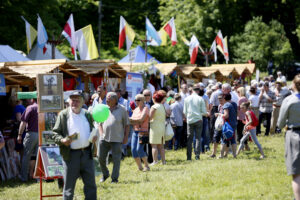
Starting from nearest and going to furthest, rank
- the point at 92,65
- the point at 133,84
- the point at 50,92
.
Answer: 1. the point at 50,92
2. the point at 92,65
3. the point at 133,84

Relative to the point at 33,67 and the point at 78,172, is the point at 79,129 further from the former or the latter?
the point at 33,67

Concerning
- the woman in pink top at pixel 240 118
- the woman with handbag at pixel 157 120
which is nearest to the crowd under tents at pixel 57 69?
the woman with handbag at pixel 157 120

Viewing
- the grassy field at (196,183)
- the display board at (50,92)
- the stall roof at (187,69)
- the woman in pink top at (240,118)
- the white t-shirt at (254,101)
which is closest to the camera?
the grassy field at (196,183)

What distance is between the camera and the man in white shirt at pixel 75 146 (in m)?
7.09

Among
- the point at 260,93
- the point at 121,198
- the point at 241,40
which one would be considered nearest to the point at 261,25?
the point at 241,40

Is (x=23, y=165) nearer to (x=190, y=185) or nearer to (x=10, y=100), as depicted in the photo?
(x=10, y=100)

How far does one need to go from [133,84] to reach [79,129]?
28.2 ft

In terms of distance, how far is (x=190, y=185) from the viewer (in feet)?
29.6

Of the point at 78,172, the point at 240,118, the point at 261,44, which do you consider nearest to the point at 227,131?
the point at 240,118

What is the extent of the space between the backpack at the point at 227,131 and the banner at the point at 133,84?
4.12 meters

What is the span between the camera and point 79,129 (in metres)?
7.11

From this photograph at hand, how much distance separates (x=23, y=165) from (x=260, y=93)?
34.0 ft

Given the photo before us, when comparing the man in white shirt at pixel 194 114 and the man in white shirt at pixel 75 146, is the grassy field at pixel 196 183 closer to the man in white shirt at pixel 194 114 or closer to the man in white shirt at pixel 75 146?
the man in white shirt at pixel 194 114

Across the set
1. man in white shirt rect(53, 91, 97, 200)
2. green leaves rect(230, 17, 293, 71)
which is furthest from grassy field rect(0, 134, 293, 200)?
green leaves rect(230, 17, 293, 71)
